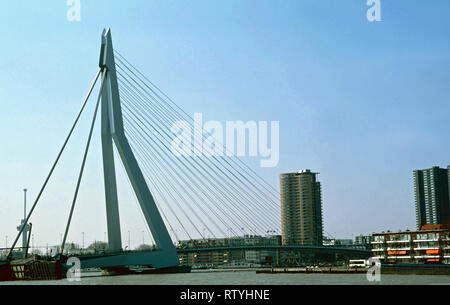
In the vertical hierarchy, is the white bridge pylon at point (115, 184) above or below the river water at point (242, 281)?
above

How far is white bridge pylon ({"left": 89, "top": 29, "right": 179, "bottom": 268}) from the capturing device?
4247 cm

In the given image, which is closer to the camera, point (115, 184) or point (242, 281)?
point (115, 184)

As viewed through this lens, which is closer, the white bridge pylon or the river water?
the river water

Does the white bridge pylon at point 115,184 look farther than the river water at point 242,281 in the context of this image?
Yes

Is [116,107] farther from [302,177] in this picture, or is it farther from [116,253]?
[302,177]

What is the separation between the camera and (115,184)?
42.5 meters

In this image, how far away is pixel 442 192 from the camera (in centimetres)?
13512

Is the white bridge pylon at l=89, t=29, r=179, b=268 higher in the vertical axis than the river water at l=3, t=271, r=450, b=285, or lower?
higher

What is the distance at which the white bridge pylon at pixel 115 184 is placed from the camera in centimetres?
4247

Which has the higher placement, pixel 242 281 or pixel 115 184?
pixel 115 184
